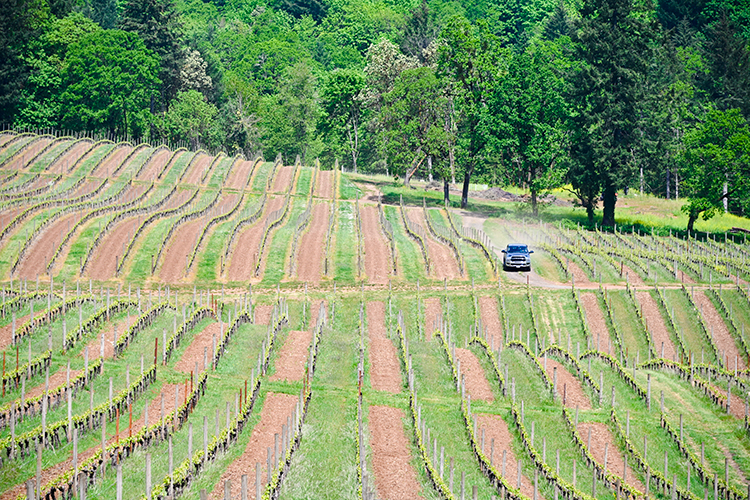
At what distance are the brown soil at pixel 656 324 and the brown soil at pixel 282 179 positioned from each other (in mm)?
43538

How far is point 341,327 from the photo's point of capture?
54.1 m

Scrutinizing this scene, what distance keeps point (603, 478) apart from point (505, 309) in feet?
81.6

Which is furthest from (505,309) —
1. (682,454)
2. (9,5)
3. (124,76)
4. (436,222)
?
(9,5)

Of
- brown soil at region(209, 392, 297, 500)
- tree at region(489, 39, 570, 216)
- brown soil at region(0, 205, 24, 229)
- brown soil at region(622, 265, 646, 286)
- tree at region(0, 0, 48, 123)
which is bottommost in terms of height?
brown soil at region(209, 392, 297, 500)

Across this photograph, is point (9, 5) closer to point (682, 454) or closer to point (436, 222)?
point (436, 222)

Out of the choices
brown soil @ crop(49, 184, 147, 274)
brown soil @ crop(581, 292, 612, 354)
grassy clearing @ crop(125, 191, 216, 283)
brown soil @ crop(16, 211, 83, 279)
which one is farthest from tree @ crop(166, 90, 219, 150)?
brown soil @ crop(581, 292, 612, 354)

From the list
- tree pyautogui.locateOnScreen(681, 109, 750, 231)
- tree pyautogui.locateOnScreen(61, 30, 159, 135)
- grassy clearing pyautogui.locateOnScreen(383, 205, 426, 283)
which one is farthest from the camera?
tree pyautogui.locateOnScreen(61, 30, 159, 135)

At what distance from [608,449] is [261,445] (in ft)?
47.9

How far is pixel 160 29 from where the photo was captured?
423 feet

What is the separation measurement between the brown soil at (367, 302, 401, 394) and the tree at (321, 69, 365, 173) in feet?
225

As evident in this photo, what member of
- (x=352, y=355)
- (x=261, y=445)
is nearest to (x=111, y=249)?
(x=352, y=355)

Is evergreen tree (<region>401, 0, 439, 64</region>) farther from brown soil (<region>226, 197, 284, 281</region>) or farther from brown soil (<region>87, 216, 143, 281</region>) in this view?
brown soil (<region>87, 216, 143, 281</region>)

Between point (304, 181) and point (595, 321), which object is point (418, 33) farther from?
point (595, 321)

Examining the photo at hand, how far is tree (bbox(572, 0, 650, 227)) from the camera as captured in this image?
8438 centimetres
